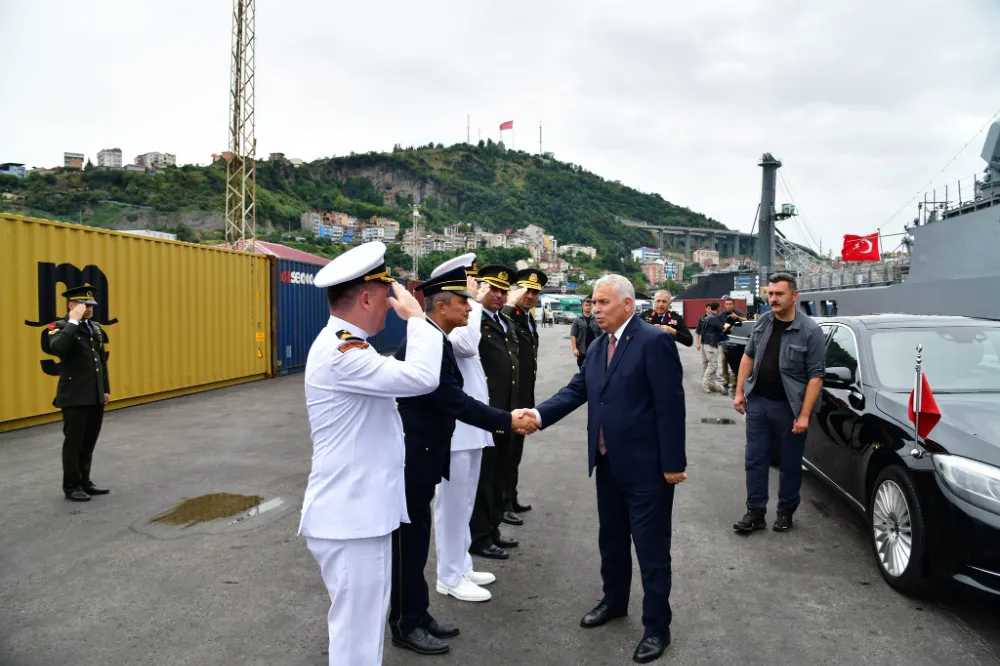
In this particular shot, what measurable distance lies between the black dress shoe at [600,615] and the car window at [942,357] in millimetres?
2448

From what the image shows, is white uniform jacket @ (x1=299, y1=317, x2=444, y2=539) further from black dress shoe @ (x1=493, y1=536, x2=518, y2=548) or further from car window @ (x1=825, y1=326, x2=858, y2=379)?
car window @ (x1=825, y1=326, x2=858, y2=379)

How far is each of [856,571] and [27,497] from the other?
6552 millimetres

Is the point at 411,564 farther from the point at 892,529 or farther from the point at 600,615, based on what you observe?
the point at 892,529

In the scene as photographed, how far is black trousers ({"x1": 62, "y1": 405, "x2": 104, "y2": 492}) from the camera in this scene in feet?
17.4

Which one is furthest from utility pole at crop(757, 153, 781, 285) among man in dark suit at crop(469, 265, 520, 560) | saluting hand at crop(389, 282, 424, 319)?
saluting hand at crop(389, 282, 424, 319)

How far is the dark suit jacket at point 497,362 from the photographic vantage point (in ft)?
14.1

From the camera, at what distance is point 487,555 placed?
13.5 feet

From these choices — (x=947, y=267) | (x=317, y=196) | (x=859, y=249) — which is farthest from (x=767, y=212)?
(x=317, y=196)

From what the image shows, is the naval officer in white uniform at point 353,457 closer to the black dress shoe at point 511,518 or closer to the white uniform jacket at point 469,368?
the white uniform jacket at point 469,368

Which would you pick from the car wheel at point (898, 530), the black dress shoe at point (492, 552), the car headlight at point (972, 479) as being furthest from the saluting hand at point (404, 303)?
the car wheel at point (898, 530)

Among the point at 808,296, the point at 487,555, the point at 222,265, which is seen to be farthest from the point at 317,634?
the point at 808,296

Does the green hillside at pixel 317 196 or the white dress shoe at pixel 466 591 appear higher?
the green hillside at pixel 317 196

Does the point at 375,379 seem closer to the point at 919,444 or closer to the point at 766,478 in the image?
the point at 919,444

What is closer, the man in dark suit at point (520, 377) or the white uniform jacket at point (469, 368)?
the white uniform jacket at point (469, 368)
